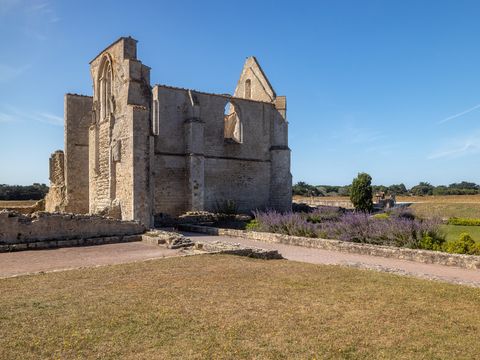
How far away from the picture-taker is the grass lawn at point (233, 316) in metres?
3.77

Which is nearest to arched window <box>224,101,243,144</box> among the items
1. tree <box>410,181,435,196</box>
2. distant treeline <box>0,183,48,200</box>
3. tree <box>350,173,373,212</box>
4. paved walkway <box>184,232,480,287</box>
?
tree <box>350,173,373,212</box>

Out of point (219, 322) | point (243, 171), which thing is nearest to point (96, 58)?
point (243, 171)

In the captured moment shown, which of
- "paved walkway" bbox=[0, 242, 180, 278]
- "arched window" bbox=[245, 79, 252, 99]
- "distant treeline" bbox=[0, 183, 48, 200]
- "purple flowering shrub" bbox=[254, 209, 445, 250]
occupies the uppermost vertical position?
"arched window" bbox=[245, 79, 252, 99]

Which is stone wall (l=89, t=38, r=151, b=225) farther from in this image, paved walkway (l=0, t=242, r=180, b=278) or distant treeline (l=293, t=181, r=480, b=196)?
distant treeline (l=293, t=181, r=480, b=196)

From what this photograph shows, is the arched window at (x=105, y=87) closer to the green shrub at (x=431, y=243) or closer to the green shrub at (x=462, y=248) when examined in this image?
the green shrub at (x=431, y=243)

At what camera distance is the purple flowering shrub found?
35.5ft

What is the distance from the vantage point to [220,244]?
10.4 metres

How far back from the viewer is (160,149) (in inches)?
802

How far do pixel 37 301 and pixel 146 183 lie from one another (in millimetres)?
10630

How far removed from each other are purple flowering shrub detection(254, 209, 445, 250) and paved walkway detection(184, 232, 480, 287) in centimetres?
145

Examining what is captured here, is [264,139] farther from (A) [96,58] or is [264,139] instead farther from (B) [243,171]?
(A) [96,58]

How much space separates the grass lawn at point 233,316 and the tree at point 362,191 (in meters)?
17.0

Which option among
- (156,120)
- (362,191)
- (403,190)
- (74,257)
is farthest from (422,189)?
(74,257)

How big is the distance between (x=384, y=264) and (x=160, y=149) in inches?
545
